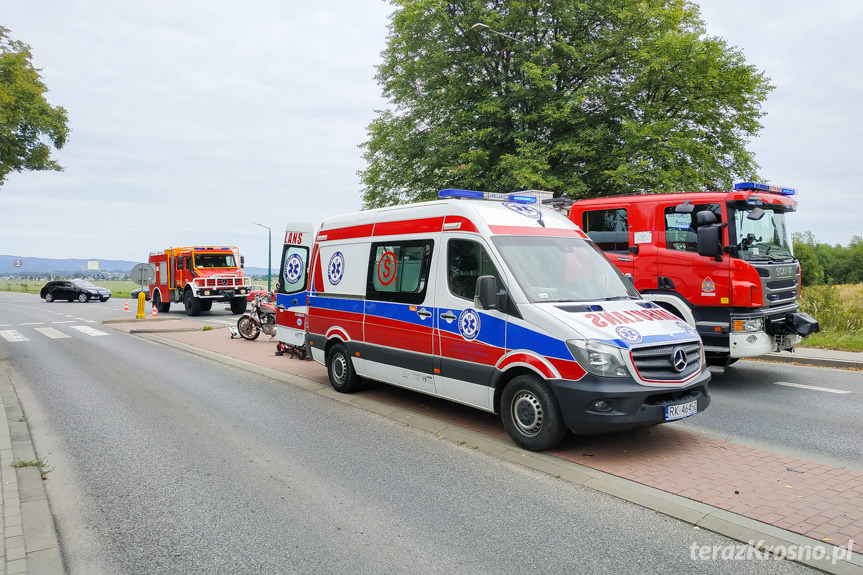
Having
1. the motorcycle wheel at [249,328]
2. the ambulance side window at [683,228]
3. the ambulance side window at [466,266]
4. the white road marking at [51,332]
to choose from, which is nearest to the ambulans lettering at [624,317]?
the ambulance side window at [466,266]

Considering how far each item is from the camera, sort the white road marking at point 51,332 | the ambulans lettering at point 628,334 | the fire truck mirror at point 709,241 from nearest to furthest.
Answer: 1. the ambulans lettering at point 628,334
2. the fire truck mirror at point 709,241
3. the white road marking at point 51,332

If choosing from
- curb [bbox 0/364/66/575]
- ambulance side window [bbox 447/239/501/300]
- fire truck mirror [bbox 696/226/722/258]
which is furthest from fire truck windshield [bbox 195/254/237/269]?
fire truck mirror [bbox 696/226/722/258]

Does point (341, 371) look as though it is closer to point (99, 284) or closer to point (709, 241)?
point (709, 241)

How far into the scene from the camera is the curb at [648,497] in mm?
3549

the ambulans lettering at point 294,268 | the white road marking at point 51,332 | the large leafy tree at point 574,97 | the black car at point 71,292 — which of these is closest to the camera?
the ambulans lettering at point 294,268

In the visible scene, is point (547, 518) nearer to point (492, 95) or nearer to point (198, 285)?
point (492, 95)

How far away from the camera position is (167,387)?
893cm

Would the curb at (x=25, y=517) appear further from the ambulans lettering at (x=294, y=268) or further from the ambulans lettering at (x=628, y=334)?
the ambulans lettering at (x=294, y=268)

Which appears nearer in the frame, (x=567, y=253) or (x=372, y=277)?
(x=567, y=253)

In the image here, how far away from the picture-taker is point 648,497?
4395mm

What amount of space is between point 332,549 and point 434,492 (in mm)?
1133

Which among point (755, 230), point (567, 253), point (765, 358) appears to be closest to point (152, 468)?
point (567, 253)

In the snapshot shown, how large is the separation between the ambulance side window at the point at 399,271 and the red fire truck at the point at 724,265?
3.92m

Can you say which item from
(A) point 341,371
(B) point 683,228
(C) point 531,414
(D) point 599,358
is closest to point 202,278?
(A) point 341,371
